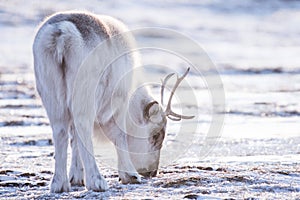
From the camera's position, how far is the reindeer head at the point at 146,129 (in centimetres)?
738

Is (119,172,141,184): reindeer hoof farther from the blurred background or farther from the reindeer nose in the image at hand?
the blurred background

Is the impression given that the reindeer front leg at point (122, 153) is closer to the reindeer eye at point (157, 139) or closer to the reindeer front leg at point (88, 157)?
the reindeer eye at point (157, 139)

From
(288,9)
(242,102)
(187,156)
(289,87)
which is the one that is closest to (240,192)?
(187,156)

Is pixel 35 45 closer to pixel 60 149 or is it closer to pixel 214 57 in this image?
pixel 60 149

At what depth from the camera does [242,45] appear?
35.0m

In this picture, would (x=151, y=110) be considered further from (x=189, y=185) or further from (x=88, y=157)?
(x=88, y=157)

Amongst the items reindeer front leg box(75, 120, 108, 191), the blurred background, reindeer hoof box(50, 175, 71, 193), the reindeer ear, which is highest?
the blurred background

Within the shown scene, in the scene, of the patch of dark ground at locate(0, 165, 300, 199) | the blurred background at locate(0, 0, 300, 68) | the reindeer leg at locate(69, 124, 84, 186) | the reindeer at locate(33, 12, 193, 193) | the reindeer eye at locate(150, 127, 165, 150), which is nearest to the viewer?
the patch of dark ground at locate(0, 165, 300, 199)

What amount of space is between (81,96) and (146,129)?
1268mm

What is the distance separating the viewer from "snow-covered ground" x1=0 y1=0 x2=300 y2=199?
21.7ft

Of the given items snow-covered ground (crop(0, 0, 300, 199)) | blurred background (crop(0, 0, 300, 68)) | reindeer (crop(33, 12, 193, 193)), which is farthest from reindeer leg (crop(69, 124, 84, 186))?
blurred background (crop(0, 0, 300, 68))

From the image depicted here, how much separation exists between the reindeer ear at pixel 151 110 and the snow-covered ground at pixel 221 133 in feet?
2.04

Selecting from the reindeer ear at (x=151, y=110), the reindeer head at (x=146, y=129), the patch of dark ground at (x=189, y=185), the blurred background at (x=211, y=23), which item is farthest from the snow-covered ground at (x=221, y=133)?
the reindeer ear at (x=151, y=110)

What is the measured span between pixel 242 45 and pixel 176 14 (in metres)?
12.1
